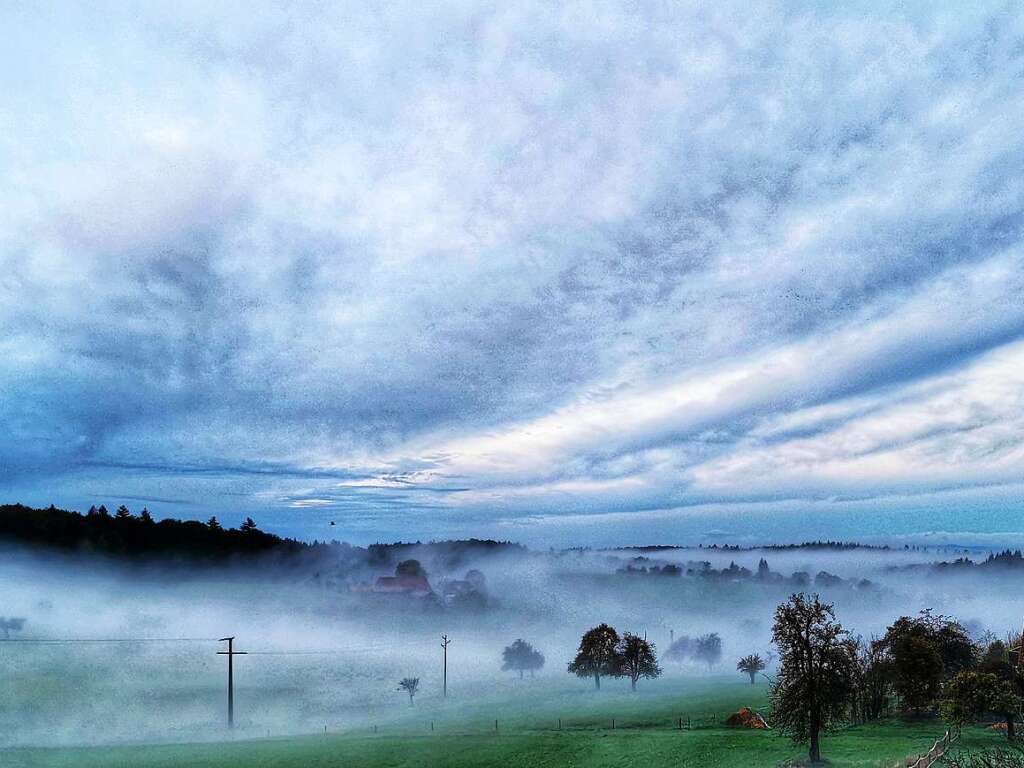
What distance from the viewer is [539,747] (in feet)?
245

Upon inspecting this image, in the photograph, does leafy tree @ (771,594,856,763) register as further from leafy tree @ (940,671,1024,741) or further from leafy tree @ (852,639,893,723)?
leafy tree @ (852,639,893,723)

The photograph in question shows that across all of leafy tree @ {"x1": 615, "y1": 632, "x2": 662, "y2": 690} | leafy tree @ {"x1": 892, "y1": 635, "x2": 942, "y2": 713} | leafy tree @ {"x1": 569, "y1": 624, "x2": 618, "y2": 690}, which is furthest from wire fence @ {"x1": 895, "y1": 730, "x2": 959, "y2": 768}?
leafy tree @ {"x1": 569, "y1": 624, "x2": 618, "y2": 690}

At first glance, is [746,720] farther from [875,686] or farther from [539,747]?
[539,747]

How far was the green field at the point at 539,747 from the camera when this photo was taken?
64.0 m

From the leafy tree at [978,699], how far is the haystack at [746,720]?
30.8 metres

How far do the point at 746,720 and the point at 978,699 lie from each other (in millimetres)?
37008

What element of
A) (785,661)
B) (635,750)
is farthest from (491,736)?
(785,661)

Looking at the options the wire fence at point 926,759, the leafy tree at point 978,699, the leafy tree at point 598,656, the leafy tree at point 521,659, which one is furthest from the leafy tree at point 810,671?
the leafy tree at point 521,659

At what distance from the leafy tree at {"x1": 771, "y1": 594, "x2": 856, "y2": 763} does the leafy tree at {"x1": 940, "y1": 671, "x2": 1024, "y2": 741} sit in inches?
348

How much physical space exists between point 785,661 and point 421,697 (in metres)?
108

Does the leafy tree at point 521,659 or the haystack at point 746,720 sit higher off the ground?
the haystack at point 746,720

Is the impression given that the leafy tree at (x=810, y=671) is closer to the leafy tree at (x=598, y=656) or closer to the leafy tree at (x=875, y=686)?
the leafy tree at (x=875, y=686)

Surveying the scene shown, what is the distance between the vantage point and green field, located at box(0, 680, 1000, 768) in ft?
210

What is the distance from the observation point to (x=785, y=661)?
6050cm
